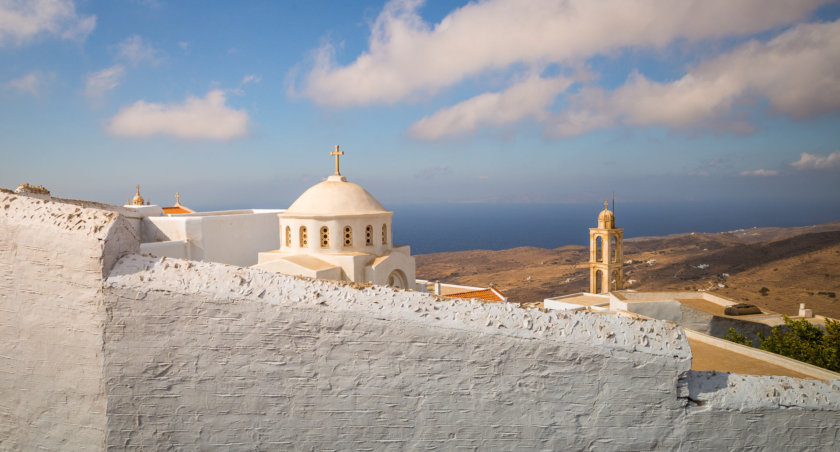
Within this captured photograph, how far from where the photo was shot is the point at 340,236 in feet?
43.5

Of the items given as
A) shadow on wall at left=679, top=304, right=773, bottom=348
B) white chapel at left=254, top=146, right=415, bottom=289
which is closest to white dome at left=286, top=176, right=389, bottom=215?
white chapel at left=254, top=146, right=415, bottom=289

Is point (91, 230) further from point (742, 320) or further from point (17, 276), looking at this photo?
point (742, 320)

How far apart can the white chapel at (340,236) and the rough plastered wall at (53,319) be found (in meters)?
8.18

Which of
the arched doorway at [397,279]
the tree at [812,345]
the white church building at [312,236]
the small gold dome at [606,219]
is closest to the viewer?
the tree at [812,345]

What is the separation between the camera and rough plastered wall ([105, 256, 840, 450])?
3.80 metres

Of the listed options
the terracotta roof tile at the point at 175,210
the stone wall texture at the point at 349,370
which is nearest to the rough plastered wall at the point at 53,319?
the stone wall texture at the point at 349,370

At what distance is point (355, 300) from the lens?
12.7 feet

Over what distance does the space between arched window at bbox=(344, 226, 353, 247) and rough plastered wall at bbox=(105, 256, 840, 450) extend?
9518 mm

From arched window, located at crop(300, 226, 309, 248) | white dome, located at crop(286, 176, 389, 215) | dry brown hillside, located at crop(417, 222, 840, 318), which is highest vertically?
white dome, located at crop(286, 176, 389, 215)

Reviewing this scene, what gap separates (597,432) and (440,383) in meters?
1.22

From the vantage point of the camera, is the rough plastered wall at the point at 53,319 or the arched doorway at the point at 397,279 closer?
the rough plastered wall at the point at 53,319

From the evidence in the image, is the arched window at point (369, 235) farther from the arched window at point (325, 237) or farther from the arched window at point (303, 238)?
the arched window at point (303, 238)

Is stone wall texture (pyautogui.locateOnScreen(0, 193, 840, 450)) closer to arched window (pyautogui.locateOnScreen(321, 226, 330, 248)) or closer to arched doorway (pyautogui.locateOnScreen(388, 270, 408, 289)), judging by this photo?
arched window (pyautogui.locateOnScreen(321, 226, 330, 248))

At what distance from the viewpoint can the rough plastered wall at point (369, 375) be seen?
3805 millimetres
